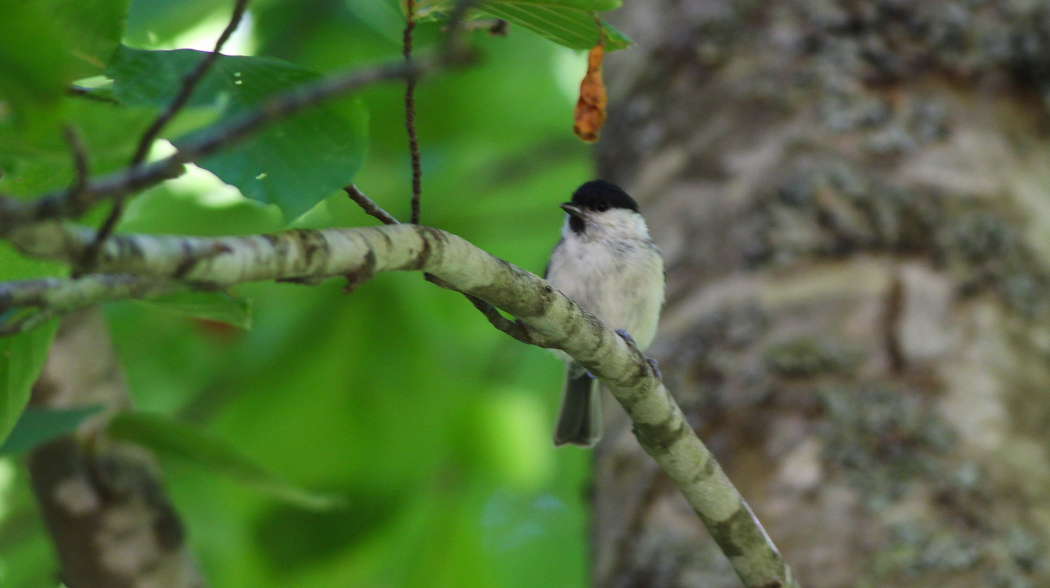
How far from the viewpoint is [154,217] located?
4328 mm

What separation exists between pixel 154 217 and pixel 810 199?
3.11 m

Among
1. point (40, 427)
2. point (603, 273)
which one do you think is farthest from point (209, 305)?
point (603, 273)

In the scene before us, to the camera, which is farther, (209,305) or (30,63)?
(209,305)

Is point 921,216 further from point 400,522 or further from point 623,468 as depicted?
point 400,522

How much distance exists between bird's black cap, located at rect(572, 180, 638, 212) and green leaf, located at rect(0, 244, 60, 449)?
2.13 meters

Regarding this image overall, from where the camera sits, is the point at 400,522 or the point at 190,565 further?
the point at 400,522

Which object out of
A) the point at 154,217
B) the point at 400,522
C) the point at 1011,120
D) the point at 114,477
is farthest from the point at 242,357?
the point at 1011,120

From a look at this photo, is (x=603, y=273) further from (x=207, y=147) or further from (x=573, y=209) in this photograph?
(x=207, y=147)

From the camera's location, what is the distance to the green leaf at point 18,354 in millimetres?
1495

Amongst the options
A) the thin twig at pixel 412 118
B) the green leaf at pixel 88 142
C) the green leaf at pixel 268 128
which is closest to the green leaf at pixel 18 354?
the green leaf at pixel 88 142

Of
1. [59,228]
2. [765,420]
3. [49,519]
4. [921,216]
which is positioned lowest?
[49,519]

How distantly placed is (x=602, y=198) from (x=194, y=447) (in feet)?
5.68

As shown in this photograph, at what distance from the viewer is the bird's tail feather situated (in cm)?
330

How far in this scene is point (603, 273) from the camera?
328 cm
